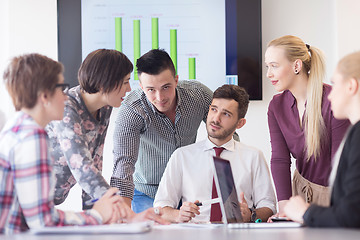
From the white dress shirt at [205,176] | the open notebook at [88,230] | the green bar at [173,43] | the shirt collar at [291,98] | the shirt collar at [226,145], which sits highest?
the green bar at [173,43]

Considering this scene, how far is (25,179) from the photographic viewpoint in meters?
1.47

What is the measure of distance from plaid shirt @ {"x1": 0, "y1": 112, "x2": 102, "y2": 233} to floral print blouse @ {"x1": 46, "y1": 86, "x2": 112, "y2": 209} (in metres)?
0.49

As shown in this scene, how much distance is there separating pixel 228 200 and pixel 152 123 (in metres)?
0.99

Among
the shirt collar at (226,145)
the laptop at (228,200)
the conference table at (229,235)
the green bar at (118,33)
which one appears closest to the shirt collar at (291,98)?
the shirt collar at (226,145)

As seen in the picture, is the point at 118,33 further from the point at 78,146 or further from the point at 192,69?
the point at 78,146

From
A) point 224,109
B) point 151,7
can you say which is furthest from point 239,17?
point 224,109

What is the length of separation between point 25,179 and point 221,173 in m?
0.71

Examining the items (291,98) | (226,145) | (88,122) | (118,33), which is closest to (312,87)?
(291,98)

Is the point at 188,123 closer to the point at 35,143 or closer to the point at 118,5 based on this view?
the point at 118,5

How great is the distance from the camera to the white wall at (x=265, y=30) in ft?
11.6

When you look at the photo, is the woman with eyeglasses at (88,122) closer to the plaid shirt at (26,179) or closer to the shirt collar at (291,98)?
the plaid shirt at (26,179)

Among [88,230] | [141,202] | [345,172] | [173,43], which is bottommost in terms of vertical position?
[141,202]

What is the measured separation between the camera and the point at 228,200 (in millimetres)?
1867

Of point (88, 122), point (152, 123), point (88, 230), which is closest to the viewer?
point (88, 230)
